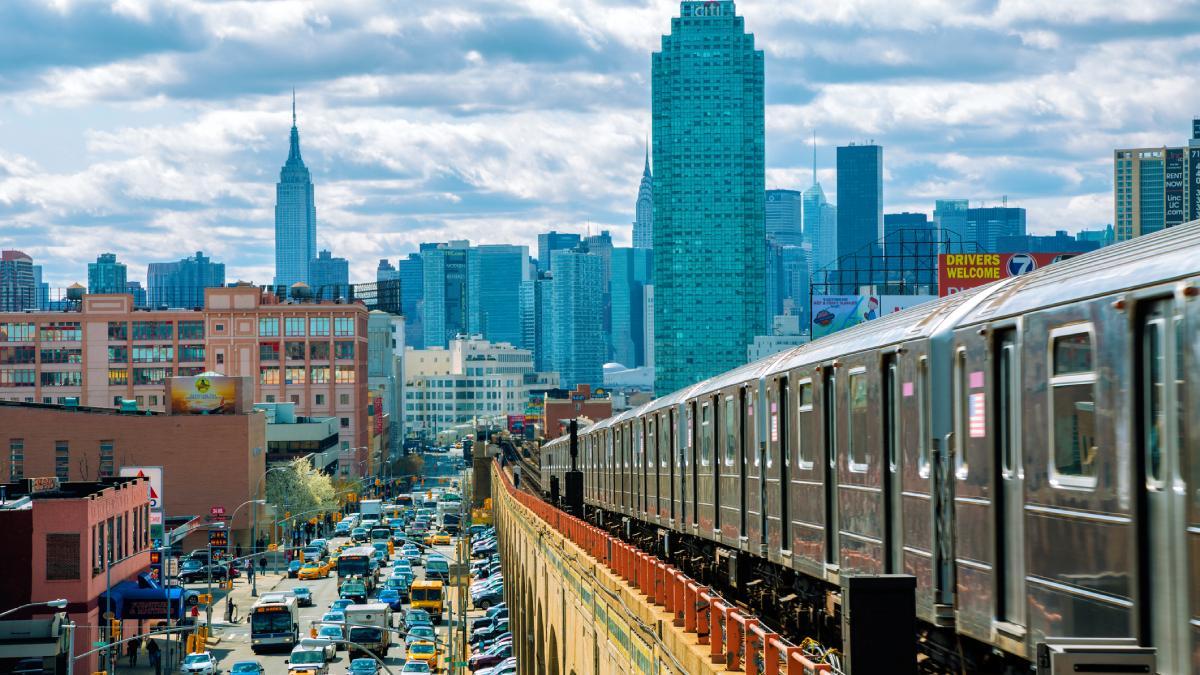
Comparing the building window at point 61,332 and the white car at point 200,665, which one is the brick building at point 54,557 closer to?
the white car at point 200,665

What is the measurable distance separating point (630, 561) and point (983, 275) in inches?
2502

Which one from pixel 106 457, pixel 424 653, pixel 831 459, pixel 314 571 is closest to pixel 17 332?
pixel 106 457

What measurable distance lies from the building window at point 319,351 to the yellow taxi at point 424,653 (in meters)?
106

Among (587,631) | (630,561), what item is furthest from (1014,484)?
(587,631)

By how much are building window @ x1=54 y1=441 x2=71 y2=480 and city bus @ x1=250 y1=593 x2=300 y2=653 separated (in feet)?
146

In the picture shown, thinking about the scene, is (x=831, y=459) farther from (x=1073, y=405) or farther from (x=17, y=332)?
(x=17, y=332)

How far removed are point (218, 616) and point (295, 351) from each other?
8604 cm

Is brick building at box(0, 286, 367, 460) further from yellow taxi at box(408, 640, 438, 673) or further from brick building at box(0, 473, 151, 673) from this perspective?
yellow taxi at box(408, 640, 438, 673)

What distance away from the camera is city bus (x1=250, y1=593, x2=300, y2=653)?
60.5 meters

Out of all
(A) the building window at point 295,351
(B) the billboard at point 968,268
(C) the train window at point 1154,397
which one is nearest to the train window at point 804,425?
(C) the train window at point 1154,397

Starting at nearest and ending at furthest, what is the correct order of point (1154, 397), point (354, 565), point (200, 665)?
point (1154, 397) → point (200, 665) → point (354, 565)

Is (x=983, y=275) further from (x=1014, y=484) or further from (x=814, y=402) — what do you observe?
(x=1014, y=484)

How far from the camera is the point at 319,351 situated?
159625 millimetres

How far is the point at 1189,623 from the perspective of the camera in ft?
27.5
